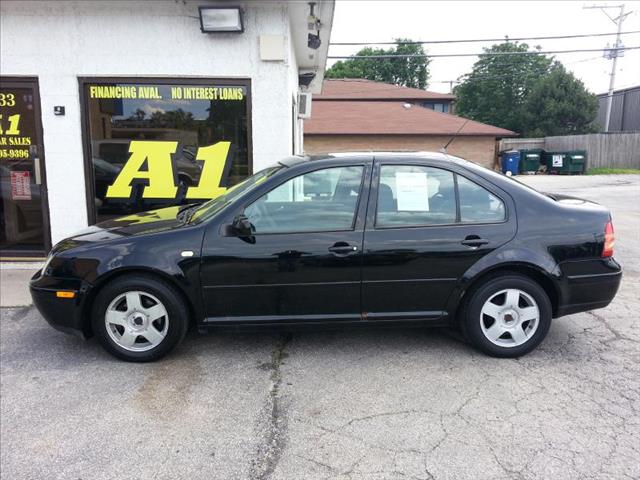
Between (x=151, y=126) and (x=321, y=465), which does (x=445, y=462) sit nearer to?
(x=321, y=465)

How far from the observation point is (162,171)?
698cm

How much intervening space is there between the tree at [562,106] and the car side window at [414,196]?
4489 centimetres

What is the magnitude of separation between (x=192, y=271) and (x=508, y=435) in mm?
2382

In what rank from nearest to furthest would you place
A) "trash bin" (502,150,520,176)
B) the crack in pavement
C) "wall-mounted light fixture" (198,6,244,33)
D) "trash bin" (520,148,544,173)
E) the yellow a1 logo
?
the crack in pavement, "wall-mounted light fixture" (198,6,244,33), the yellow a1 logo, "trash bin" (502,150,520,176), "trash bin" (520,148,544,173)

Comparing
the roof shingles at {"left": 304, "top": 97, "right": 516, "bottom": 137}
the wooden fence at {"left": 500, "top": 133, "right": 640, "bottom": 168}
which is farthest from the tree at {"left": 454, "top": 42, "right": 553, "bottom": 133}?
the roof shingles at {"left": 304, "top": 97, "right": 516, "bottom": 137}

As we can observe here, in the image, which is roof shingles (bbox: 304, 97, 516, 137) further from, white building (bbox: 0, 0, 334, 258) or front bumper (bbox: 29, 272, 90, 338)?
front bumper (bbox: 29, 272, 90, 338)

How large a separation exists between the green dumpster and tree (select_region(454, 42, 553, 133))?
991 inches

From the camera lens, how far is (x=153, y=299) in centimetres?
387

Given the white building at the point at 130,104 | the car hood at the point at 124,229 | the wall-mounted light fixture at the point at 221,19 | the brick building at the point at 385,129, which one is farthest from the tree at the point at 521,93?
the car hood at the point at 124,229

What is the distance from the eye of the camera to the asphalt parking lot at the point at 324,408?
276 centimetres

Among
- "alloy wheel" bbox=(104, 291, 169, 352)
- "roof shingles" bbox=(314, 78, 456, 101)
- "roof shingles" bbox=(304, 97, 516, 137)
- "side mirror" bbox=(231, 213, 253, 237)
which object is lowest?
"alloy wheel" bbox=(104, 291, 169, 352)

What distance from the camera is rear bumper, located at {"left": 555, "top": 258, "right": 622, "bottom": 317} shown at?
3971 millimetres

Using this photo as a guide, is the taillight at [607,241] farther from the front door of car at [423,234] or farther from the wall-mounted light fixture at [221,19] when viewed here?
the wall-mounted light fixture at [221,19]

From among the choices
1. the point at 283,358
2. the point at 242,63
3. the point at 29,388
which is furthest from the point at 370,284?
the point at 242,63
